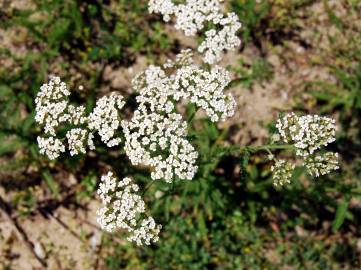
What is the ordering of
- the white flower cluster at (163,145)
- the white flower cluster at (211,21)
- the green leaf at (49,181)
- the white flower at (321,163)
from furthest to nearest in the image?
1. the green leaf at (49,181)
2. the white flower cluster at (211,21)
3. the white flower at (321,163)
4. the white flower cluster at (163,145)

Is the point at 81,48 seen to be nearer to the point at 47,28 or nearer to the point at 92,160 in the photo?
the point at 47,28

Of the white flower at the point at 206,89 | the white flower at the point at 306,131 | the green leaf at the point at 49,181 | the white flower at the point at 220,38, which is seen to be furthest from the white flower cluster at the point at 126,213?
the green leaf at the point at 49,181

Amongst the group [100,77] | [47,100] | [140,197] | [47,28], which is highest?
[47,28]

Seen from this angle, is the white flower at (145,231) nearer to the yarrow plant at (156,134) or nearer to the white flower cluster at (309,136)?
the yarrow plant at (156,134)

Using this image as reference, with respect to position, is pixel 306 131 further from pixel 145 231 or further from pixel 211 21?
pixel 145 231

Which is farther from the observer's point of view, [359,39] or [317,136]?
[359,39]

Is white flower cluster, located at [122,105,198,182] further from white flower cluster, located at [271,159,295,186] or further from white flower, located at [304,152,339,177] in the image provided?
white flower, located at [304,152,339,177]

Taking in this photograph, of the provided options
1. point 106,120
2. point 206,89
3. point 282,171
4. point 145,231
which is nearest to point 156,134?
point 106,120

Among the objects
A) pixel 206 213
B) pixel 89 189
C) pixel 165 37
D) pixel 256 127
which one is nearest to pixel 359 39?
pixel 256 127
